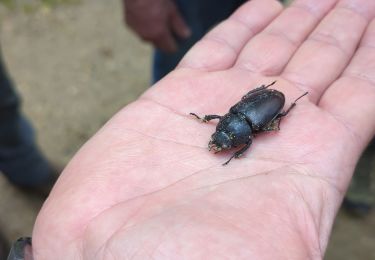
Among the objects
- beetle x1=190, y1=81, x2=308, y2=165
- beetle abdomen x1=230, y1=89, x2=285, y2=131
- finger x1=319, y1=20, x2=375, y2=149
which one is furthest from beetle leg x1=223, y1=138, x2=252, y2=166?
finger x1=319, y1=20, x2=375, y2=149

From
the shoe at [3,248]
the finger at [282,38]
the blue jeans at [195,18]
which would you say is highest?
the finger at [282,38]

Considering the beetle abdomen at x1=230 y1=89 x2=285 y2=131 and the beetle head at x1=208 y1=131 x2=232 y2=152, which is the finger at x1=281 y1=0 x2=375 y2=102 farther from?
the beetle head at x1=208 y1=131 x2=232 y2=152

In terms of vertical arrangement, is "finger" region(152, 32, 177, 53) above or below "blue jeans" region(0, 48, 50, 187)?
above

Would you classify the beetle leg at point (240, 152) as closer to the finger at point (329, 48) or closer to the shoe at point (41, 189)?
the finger at point (329, 48)

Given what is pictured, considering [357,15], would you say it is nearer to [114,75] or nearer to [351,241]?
[351,241]

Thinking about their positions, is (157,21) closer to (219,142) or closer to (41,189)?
(219,142)

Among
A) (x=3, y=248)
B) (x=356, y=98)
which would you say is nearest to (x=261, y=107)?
(x=356, y=98)

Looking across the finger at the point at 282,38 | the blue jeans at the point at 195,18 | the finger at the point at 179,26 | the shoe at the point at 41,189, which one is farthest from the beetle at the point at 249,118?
the shoe at the point at 41,189

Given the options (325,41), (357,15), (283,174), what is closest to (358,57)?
(325,41)
